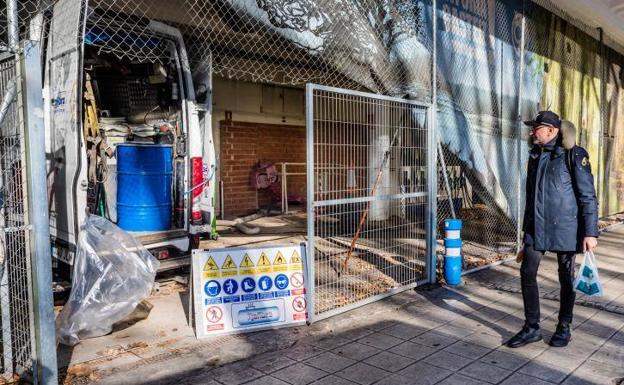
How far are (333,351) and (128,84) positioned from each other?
456cm

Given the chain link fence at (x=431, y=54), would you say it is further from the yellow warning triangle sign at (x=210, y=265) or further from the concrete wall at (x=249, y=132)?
the yellow warning triangle sign at (x=210, y=265)

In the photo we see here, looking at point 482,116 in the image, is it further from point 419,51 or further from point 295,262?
point 295,262

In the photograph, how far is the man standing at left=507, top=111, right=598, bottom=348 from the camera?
3781 mm

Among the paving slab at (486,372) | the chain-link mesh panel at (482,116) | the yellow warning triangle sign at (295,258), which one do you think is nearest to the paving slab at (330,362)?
the paving slab at (486,372)

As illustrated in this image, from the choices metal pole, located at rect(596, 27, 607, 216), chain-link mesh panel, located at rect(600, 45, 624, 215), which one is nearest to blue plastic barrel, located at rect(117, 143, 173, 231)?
metal pole, located at rect(596, 27, 607, 216)

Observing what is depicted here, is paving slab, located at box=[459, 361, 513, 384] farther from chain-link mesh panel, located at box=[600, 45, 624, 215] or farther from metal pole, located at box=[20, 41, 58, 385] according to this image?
chain-link mesh panel, located at box=[600, 45, 624, 215]

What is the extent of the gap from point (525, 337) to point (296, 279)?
1.90 meters

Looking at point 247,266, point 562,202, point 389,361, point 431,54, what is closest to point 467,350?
point 389,361

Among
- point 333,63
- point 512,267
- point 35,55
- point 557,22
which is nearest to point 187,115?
point 333,63

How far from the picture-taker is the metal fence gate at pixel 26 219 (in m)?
2.89

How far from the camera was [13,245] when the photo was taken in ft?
10.6

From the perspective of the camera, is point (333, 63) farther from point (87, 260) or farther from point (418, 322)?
point (87, 260)

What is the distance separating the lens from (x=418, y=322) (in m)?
4.46

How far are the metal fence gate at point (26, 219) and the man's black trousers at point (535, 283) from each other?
3.38m
